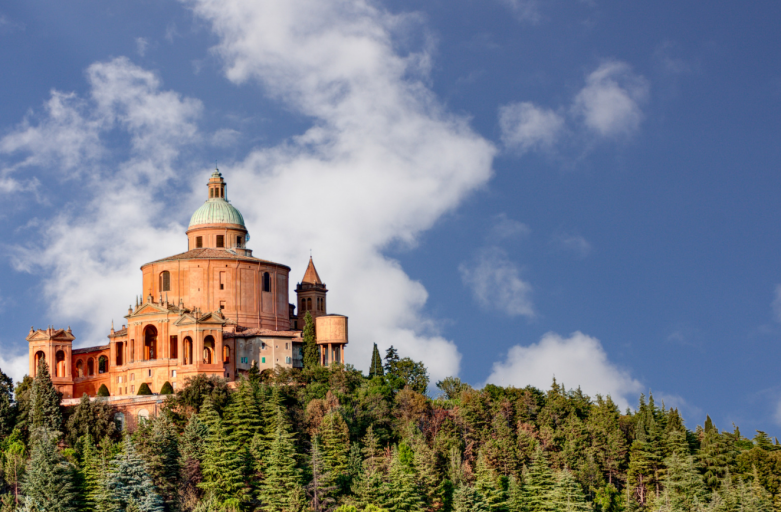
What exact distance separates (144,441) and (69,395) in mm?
19282

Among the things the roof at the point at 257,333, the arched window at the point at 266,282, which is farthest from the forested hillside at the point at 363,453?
the arched window at the point at 266,282

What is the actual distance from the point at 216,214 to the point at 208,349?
581 inches

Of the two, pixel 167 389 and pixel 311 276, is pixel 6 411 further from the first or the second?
pixel 311 276

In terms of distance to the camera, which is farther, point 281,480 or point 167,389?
point 167,389

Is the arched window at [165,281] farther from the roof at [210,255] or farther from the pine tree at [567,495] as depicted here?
the pine tree at [567,495]

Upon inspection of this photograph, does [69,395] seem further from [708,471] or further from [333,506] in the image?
[708,471]

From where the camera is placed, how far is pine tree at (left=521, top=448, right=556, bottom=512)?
3142 inches

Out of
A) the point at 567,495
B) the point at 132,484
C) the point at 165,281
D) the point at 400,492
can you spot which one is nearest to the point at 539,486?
the point at 567,495

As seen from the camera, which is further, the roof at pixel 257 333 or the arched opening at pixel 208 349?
the roof at pixel 257 333

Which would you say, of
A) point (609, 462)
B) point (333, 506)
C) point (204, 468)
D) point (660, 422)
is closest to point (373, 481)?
point (333, 506)

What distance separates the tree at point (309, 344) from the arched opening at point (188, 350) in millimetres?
9256

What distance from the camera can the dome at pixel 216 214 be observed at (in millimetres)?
105000

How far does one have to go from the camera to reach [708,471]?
283 feet

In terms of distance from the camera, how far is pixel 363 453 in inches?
3204
